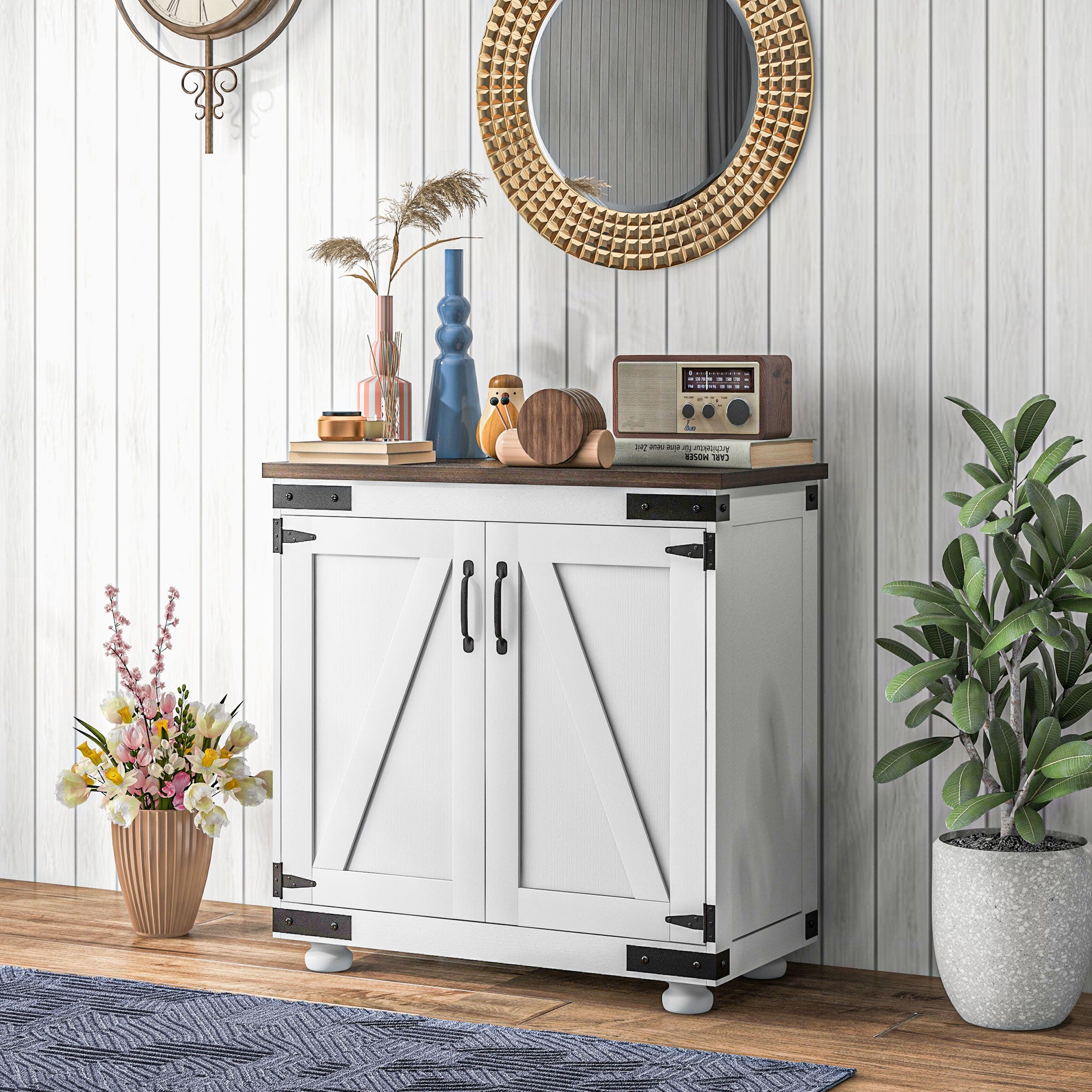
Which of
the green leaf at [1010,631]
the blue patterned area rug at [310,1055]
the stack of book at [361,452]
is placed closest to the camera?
the blue patterned area rug at [310,1055]

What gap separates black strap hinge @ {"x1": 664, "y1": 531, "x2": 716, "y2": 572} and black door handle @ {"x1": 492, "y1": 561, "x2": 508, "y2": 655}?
365 millimetres

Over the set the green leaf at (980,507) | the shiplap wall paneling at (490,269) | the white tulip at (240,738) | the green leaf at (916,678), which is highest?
the shiplap wall paneling at (490,269)

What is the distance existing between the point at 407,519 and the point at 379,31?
1209 mm

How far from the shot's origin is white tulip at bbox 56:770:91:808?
375cm

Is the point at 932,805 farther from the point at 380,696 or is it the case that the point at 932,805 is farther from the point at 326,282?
the point at 326,282

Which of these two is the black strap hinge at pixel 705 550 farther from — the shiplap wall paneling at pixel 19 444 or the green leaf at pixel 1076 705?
the shiplap wall paneling at pixel 19 444

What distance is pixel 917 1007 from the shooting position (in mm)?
3191

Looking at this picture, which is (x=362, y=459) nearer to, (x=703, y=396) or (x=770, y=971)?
(x=703, y=396)

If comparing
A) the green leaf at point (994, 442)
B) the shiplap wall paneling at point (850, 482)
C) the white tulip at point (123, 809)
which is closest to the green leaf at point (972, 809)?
the shiplap wall paneling at point (850, 482)

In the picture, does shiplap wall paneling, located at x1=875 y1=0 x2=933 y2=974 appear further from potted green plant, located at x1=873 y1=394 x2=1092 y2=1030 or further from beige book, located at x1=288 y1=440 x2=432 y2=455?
beige book, located at x1=288 y1=440 x2=432 y2=455

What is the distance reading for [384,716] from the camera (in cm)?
333

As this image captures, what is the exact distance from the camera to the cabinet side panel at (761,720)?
3088 millimetres

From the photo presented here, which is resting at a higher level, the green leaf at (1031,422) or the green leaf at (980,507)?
the green leaf at (1031,422)

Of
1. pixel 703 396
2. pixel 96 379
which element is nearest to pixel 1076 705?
pixel 703 396
